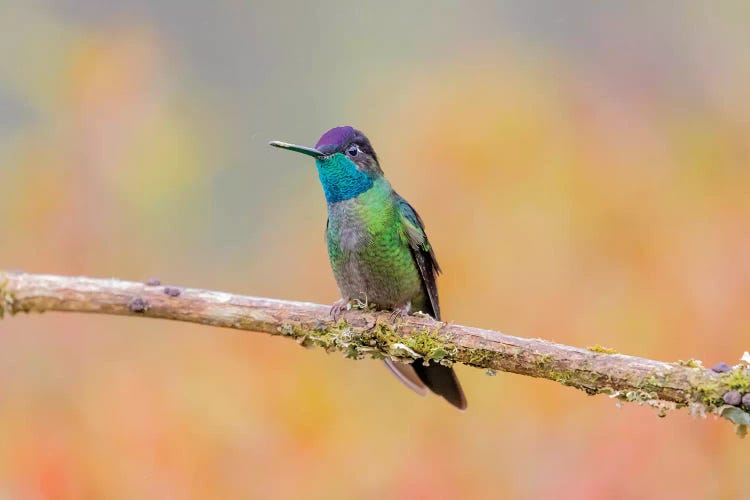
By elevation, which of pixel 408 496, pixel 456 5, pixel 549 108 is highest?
pixel 456 5

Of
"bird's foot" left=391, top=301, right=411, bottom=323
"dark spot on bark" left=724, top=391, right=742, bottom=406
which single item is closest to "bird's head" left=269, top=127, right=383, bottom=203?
"bird's foot" left=391, top=301, right=411, bottom=323

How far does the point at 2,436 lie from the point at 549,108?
5781 millimetres

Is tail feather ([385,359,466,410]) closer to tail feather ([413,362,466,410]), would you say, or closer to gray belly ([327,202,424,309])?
tail feather ([413,362,466,410])

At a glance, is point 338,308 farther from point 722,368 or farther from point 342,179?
point 722,368

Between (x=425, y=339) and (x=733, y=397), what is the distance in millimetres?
1688

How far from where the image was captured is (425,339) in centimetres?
498

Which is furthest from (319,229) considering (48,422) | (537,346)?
(537,346)

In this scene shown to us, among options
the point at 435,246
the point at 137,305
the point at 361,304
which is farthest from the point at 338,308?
the point at 435,246

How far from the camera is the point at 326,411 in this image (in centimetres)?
698

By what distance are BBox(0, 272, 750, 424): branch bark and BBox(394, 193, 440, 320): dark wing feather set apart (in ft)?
3.21

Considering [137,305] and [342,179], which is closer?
[137,305]

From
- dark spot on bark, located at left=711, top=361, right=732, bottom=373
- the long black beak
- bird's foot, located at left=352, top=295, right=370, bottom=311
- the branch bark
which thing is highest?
the long black beak

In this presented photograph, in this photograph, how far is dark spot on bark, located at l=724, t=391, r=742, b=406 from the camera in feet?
13.4

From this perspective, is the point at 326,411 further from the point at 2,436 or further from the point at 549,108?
the point at 549,108
